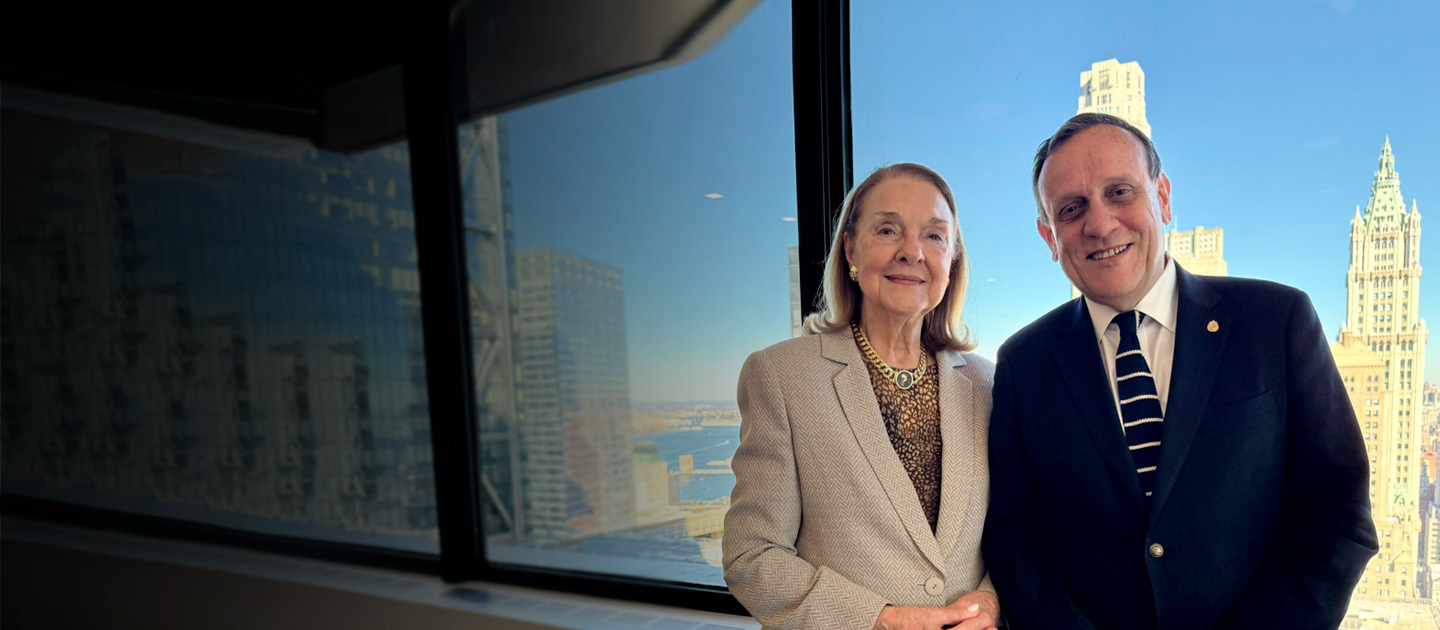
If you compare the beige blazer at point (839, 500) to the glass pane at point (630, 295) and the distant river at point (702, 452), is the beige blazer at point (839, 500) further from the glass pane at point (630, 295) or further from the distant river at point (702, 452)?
the distant river at point (702, 452)

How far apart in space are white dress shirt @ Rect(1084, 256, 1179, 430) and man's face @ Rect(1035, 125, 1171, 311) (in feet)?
0.06

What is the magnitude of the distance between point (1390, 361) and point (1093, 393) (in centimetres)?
79

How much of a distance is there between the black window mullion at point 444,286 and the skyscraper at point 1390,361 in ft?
9.44

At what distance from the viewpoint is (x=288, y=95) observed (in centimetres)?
379

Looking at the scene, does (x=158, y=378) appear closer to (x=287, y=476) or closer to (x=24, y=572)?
(x=287, y=476)

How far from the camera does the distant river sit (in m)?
2.57

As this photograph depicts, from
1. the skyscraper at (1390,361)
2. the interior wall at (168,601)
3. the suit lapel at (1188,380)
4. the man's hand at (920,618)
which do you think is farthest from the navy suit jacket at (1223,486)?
the interior wall at (168,601)

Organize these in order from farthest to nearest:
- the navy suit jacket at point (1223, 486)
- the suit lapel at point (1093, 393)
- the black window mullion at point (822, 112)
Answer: the black window mullion at point (822, 112)
the suit lapel at point (1093, 393)
the navy suit jacket at point (1223, 486)

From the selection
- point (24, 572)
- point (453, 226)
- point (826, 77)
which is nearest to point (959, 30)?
point (826, 77)

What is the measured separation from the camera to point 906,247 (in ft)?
4.99

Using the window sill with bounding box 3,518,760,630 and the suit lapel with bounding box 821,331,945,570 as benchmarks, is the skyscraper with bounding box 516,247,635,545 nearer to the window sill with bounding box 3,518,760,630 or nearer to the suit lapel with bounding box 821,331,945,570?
the window sill with bounding box 3,518,760,630

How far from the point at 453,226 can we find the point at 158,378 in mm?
2228

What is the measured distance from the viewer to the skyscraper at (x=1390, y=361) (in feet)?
5.29

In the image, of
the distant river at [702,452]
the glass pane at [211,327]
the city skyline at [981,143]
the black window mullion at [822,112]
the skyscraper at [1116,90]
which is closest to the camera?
the city skyline at [981,143]
